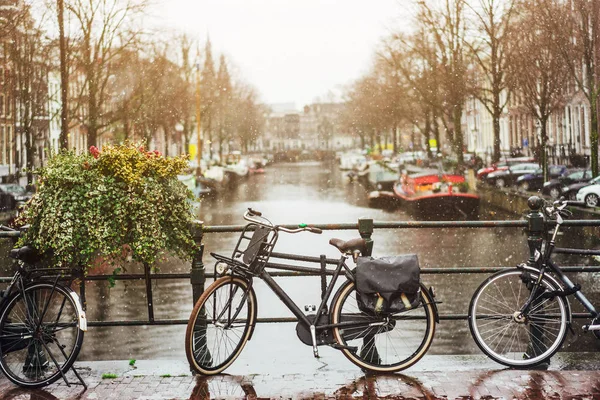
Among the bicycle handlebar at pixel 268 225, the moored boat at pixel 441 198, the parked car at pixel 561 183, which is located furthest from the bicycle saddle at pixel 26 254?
the parked car at pixel 561 183

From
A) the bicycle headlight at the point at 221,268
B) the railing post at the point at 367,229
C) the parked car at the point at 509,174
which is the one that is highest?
the parked car at the point at 509,174

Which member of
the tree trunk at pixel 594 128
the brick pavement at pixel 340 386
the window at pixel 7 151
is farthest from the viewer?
the window at pixel 7 151

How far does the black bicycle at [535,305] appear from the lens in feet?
18.4

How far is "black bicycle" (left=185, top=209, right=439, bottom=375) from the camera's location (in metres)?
5.39

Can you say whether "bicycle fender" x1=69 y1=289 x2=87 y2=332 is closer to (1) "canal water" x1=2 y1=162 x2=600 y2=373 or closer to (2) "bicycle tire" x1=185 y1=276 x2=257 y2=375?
(1) "canal water" x1=2 y1=162 x2=600 y2=373

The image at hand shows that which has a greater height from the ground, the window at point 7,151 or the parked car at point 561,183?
the window at point 7,151

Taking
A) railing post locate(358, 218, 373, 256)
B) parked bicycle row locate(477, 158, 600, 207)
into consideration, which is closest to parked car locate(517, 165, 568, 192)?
parked bicycle row locate(477, 158, 600, 207)

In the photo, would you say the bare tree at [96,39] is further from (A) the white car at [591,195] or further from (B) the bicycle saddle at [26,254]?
(B) the bicycle saddle at [26,254]

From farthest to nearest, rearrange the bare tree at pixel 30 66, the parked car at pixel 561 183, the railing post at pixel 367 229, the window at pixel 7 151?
the window at pixel 7 151 → the parked car at pixel 561 183 → the bare tree at pixel 30 66 → the railing post at pixel 367 229

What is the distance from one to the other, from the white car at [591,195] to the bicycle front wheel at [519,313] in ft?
70.6

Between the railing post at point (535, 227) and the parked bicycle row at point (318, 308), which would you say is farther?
the railing post at point (535, 227)

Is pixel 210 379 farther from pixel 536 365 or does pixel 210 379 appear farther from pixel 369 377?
pixel 536 365

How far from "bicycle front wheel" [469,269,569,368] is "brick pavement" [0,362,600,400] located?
0.63 ft

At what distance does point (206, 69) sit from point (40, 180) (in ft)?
228
